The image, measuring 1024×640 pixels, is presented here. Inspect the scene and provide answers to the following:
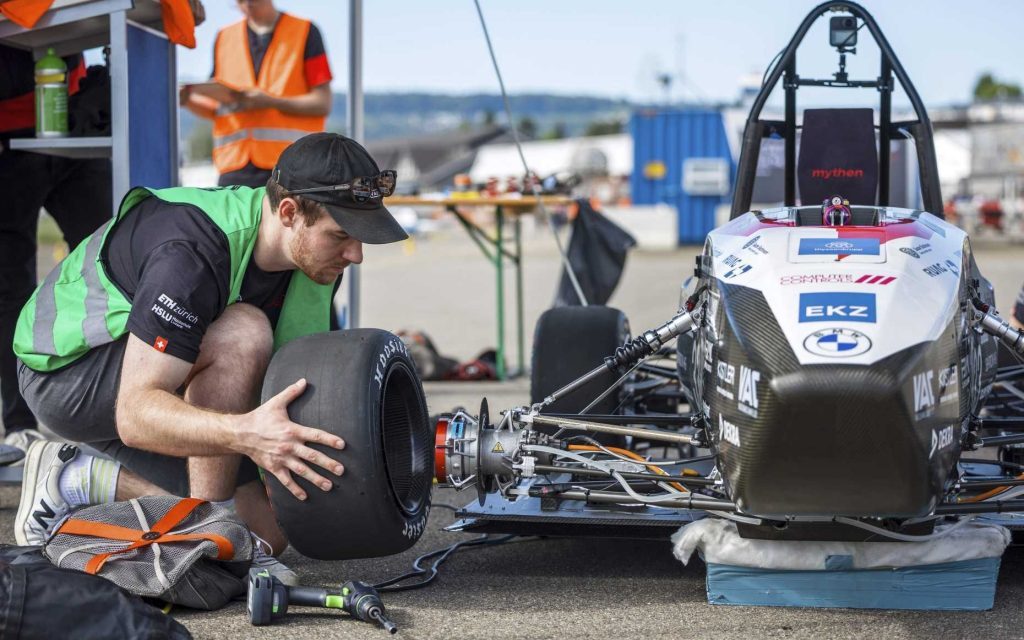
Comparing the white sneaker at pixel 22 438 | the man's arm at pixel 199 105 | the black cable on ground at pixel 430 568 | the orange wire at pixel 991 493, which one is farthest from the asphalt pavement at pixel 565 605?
the man's arm at pixel 199 105

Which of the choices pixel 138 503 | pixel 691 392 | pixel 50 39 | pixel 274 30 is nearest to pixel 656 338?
pixel 691 392

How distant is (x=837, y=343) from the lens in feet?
8.67

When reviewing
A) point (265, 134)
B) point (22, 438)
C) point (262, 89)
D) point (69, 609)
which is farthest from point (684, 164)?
point (69, 609)

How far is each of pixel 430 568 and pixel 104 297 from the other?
3.86 ft

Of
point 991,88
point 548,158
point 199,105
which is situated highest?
point 991,88

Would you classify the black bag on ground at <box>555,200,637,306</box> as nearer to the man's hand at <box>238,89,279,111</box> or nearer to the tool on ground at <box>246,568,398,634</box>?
the man's hand at <box>238,89,279,111</box>

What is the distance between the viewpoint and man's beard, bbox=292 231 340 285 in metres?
3.44

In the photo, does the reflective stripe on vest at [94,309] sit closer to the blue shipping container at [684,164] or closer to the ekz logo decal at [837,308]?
the ekz logo decal at [837,308]

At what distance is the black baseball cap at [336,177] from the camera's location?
3359 millimetres

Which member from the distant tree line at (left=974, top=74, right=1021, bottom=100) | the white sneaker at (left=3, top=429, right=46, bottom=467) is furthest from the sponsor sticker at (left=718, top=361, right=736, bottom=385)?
the distant tree line at (left=974, top=74, right=1021, bottom=100)

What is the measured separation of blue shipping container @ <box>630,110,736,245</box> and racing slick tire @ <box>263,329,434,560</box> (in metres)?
25.1

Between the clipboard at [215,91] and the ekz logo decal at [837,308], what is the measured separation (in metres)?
3.44

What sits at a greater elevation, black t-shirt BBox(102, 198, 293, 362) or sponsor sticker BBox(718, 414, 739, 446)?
black t-shirt BBox(102, 198, 293, 362)

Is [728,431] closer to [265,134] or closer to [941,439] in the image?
[941,439]
